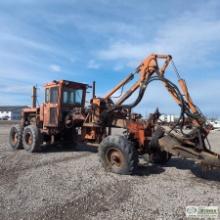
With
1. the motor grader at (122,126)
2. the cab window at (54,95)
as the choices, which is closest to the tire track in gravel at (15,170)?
the motor grader at (122,126)

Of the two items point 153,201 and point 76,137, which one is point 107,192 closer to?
point 153,201

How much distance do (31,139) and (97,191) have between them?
8.30m

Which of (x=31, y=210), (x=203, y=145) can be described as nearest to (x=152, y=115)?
(x=203, y=145)

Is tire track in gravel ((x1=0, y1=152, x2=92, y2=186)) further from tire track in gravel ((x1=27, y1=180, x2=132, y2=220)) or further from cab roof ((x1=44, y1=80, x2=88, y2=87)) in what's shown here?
cab roof ((x1=44, y1=80, x2=88, y2=87))

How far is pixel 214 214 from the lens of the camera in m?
7.73

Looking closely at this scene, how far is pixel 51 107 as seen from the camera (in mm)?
16953

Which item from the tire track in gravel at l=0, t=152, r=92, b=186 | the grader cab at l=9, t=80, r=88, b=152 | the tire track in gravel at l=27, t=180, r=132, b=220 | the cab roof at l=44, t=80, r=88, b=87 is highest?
the cab roof at l=44, t=80, r=88, b=87

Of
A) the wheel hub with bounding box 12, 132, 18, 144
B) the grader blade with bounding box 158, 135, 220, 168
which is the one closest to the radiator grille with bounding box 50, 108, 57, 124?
the wheel hub with bounding box 12, 132, 18, 144

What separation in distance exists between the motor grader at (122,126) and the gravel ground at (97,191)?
65 centimetres

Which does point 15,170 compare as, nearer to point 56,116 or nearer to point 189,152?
point 56,116

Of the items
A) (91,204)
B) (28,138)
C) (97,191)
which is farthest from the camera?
(28,138)

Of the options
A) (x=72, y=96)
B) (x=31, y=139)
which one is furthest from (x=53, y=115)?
(x=31, y=139)

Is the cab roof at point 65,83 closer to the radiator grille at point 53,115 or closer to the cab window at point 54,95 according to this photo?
the cab window at point 54,95

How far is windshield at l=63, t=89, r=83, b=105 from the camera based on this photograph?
664 inches
